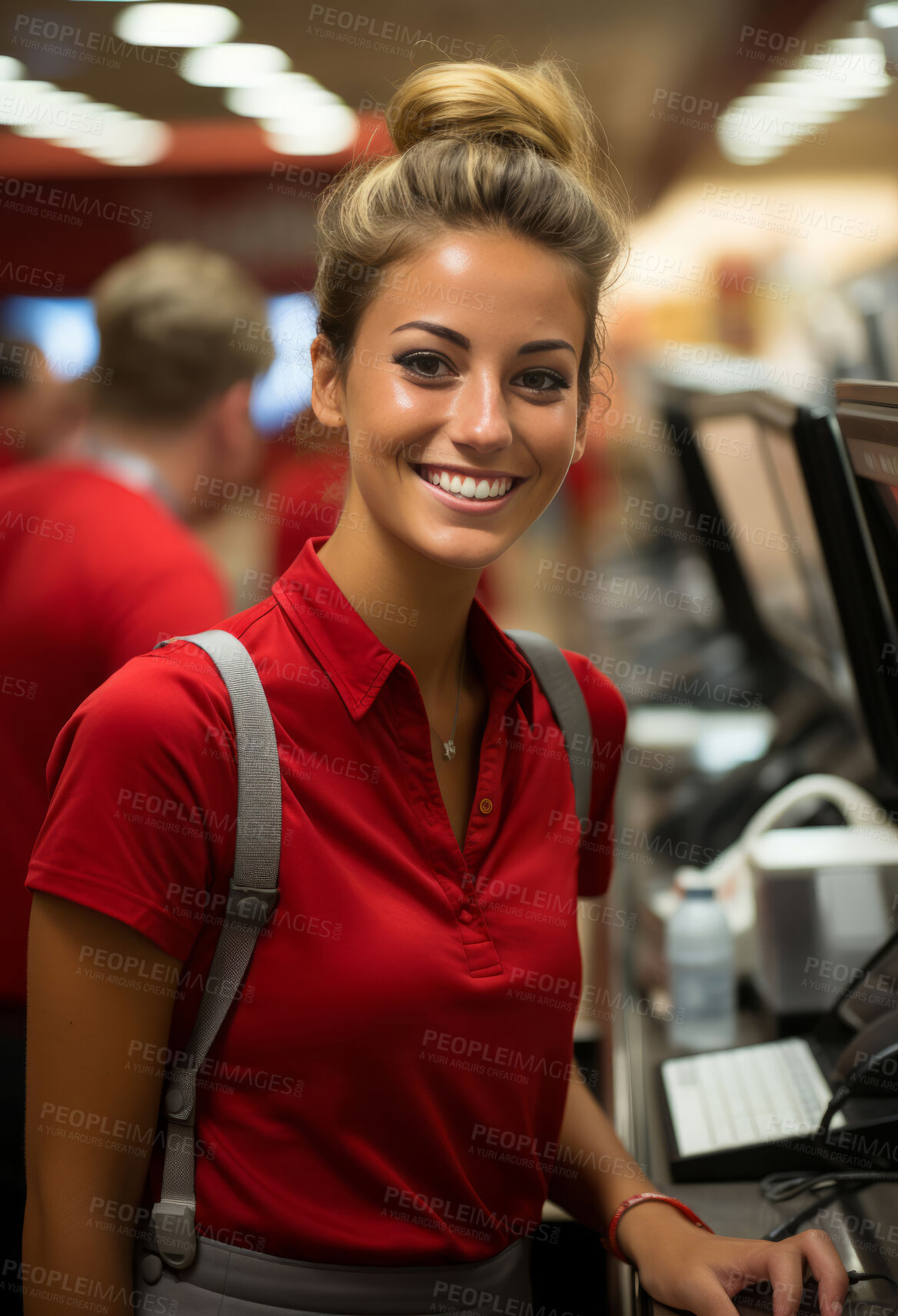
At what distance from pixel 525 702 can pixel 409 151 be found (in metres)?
0.61

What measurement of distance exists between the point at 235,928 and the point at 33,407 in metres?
3.34

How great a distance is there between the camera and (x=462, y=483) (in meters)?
1.06

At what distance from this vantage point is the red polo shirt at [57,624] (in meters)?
1.55

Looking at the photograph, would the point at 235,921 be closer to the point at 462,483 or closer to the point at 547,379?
the point at 462,483

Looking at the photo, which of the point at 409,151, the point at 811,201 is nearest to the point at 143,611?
the point at 409,151

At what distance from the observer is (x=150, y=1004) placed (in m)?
0.94

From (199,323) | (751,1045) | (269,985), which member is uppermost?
(199,323)

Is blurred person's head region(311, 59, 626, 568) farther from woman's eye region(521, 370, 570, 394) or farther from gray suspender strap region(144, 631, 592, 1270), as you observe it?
gray suspender strap region(144, 631, 592, 1270)

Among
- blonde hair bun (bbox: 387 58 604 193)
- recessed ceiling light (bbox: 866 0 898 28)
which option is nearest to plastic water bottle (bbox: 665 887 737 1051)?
blonde hair bun (bbox: 387 58 604 193)

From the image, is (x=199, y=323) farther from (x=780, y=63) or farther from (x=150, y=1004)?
(x=780, y=63)

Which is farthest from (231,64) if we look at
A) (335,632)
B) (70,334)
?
(335,632)

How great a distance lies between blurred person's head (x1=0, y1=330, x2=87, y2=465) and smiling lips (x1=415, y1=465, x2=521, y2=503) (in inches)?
110

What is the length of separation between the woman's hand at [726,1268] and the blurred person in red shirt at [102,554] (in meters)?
0.93

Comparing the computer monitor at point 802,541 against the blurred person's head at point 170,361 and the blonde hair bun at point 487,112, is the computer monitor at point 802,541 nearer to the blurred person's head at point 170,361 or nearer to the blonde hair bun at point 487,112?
the blonde hair bun at point 487,112
